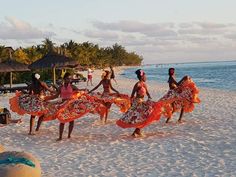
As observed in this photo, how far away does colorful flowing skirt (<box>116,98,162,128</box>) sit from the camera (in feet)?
31.3

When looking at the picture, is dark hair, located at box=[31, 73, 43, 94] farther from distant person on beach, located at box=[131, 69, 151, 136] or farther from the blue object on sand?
the blue object on sand

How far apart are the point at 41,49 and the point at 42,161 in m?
50.2

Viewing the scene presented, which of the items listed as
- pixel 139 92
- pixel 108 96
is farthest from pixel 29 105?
pixel 139 92

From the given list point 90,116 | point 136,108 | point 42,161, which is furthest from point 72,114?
point 90,116

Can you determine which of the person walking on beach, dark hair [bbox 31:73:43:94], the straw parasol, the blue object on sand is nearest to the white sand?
the person walking on beach

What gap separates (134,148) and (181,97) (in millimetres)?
3046

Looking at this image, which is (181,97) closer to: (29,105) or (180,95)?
(180,95)

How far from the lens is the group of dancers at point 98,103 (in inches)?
380

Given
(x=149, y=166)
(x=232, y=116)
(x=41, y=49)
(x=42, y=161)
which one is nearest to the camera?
(x=149, y=166)

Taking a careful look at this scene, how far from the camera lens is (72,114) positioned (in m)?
9.79

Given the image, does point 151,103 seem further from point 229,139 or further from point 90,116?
point 90,116

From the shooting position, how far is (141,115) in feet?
31.5

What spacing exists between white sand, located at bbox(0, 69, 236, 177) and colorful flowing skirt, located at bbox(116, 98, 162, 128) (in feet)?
1.16

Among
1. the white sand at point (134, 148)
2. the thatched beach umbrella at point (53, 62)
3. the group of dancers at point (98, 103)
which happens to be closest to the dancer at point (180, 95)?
the group of dancers at point (98, 103)
